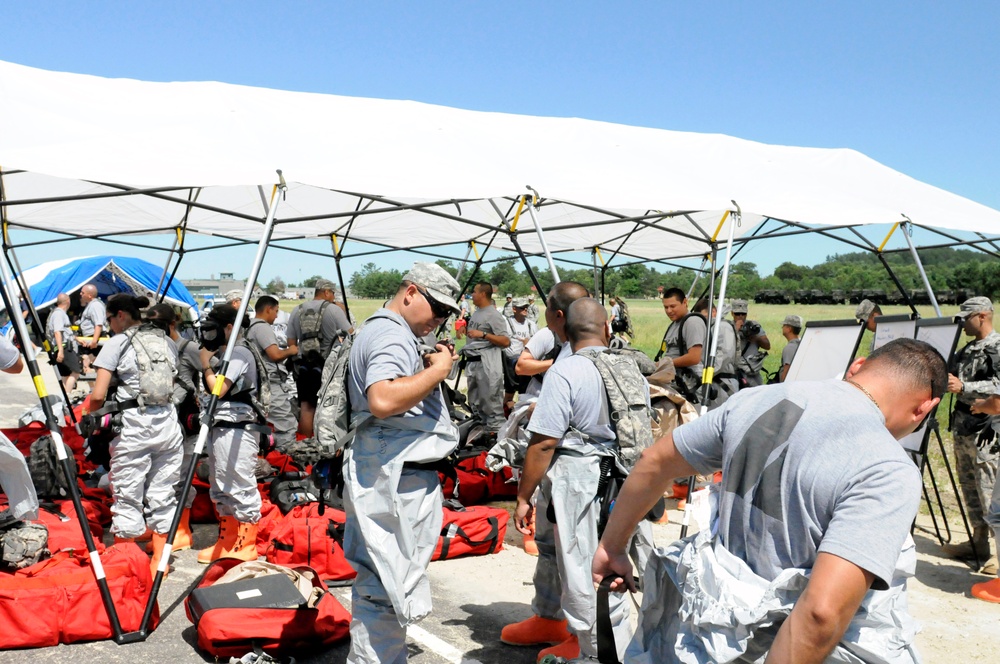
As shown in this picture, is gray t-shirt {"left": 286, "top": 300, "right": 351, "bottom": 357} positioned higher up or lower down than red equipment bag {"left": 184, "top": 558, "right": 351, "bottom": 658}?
higher up

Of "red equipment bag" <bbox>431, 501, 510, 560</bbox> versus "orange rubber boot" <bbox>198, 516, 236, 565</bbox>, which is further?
"red equipment bag" <bbox>431, 501, 510, 560</bbox>

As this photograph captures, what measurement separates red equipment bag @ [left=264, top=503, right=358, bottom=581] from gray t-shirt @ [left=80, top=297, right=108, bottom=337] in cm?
1241

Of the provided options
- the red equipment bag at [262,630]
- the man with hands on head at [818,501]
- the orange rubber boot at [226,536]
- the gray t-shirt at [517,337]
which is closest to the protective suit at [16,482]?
the red equipment bag at [262,630]

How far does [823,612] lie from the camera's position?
5.63 feet

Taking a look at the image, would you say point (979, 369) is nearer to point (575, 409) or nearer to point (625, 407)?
point (625, 407)

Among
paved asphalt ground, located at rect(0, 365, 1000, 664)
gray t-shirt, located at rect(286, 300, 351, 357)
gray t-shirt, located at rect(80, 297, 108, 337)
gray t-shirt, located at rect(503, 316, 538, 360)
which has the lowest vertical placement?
paved asphalt ground, located at rect(0, 365, 1000, 664)

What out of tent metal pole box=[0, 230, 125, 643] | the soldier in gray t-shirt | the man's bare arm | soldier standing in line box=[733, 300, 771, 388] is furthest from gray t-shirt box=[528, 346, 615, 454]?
soldier standing in line box=[733, 300, 771, 388]

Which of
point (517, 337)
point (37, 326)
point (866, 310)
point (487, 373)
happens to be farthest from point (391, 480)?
point (517, 337)

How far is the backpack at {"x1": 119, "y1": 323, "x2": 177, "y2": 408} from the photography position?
5.42 metres

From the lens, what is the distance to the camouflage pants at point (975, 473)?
5.93 metres

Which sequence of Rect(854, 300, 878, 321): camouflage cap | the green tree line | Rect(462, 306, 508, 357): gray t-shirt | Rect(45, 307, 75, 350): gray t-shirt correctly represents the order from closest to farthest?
Rect(854, 300, 878, 321): camouflage cap → Rect(462, 306, 508, 357): gray t-shirt → Rect(45, 307, 75, 350): gray t-shirt → the green tree line

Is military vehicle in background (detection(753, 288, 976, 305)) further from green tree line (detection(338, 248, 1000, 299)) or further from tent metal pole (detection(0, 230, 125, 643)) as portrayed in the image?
tent metal pole (detection(0, 230, 125, 643))

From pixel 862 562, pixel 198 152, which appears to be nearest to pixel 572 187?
pixel 198 152

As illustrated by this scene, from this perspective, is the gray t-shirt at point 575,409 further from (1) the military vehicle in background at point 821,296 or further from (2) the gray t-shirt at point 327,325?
(1) the military vehicle in background at point 821,296
